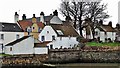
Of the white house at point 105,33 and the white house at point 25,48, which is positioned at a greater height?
the white house at point 105,33

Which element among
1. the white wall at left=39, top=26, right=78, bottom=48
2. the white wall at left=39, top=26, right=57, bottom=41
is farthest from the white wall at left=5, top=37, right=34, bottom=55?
the white wall at left=39, top=26, right=57, bottom=41

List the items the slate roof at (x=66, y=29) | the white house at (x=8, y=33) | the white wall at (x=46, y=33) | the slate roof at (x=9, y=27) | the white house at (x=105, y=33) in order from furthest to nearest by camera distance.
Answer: the white house at (x=105, y=33), the slate roof at (x=66, y=29), the white wall at (x=46, y=33), the slate roof at (x=9, y=27), the white house at (x=8, y=33)

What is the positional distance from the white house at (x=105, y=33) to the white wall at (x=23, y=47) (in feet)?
80.6

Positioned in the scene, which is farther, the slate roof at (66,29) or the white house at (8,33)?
the slate roof at (66,29)

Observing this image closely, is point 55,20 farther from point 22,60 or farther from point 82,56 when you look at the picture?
point 22,60

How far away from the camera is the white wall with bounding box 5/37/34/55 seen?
35.9 meters

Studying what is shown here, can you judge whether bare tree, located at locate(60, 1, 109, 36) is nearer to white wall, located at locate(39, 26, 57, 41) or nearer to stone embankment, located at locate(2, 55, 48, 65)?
white wall, located at locate(39, 26, 57, 41)

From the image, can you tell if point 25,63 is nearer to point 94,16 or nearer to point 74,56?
→ point 74,56

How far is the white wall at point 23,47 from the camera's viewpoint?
3591 centimetres

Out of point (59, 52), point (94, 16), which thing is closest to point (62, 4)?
point (94, 16)

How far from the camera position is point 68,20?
48688mm

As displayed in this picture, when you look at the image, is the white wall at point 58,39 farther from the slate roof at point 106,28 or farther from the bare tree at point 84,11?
the slate roof at point 106,28

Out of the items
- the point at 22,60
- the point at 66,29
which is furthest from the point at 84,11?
the point at 22,60

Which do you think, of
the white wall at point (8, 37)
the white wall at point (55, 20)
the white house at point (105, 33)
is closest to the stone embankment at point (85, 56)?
the white wall at point (8, 37)
